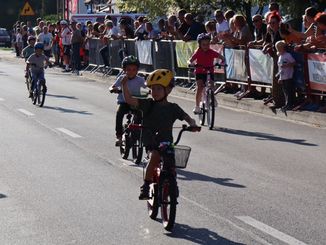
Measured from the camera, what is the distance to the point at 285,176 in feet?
34.8

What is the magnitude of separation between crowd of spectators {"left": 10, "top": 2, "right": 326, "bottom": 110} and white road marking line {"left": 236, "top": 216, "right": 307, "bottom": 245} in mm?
8634

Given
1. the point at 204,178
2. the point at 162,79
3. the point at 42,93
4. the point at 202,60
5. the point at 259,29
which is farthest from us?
the point at 42,93

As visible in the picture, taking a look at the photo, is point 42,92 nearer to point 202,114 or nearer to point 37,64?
point 37,64

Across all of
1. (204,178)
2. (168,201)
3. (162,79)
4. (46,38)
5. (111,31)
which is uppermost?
(162,79)

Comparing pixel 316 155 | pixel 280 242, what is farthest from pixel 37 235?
pixel 316 155

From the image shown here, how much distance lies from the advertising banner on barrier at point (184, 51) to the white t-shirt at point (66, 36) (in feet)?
36.2

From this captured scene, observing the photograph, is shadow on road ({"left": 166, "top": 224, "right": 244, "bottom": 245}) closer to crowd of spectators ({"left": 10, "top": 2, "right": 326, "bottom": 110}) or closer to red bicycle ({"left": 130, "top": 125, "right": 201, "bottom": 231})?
red bicycle ({"left": 130, "top": 125, "right": 201, "bottom": 231})

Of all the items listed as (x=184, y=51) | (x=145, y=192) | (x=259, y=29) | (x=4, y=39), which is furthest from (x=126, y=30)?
(x=4, y=39)

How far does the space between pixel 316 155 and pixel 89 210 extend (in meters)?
4.92

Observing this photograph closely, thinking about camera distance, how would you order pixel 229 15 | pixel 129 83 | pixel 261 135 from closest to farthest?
pixel 129 83, pixel 261 135, pixel 229 15

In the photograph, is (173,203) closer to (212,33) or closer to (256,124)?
(256,124)

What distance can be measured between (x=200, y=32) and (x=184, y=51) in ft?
2.43

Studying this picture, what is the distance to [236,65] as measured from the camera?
2036cm

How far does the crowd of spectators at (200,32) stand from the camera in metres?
17.3
